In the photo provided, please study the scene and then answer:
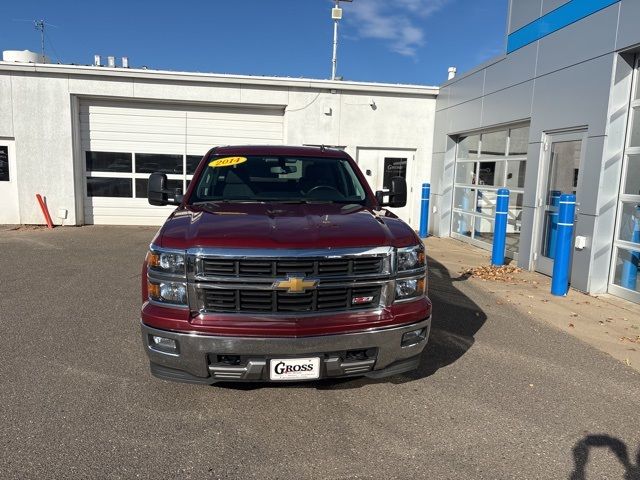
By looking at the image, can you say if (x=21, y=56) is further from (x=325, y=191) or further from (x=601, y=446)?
(x=601, y=446)

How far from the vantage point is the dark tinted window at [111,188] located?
501 inches

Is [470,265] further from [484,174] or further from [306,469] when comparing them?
[306,469]

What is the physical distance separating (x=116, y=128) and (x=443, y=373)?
38.3 feet

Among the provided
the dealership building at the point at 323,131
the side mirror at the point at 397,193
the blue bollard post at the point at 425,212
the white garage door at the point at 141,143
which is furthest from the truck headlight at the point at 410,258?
the white garage door at the point at 141,143

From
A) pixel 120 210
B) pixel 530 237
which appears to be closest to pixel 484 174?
pixel 530 237

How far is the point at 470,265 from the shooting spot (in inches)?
338

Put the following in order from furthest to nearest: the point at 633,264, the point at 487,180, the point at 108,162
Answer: the point at 108,162
the point at 487,180
the point at 633,264

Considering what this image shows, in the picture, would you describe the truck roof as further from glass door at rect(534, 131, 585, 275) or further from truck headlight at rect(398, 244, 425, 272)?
glass door at rect(534, 131, 585, 275)

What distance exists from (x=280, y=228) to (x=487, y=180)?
27.6 ft

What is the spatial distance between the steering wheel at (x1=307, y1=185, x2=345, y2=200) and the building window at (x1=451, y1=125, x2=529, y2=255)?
18.9 feet

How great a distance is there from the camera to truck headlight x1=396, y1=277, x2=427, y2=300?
3.08 m

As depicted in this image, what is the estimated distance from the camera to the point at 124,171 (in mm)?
12750

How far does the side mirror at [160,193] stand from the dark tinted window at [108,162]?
920 centimetres

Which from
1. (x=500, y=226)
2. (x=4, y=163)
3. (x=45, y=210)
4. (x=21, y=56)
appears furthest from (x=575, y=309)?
(x=21, y=56)
